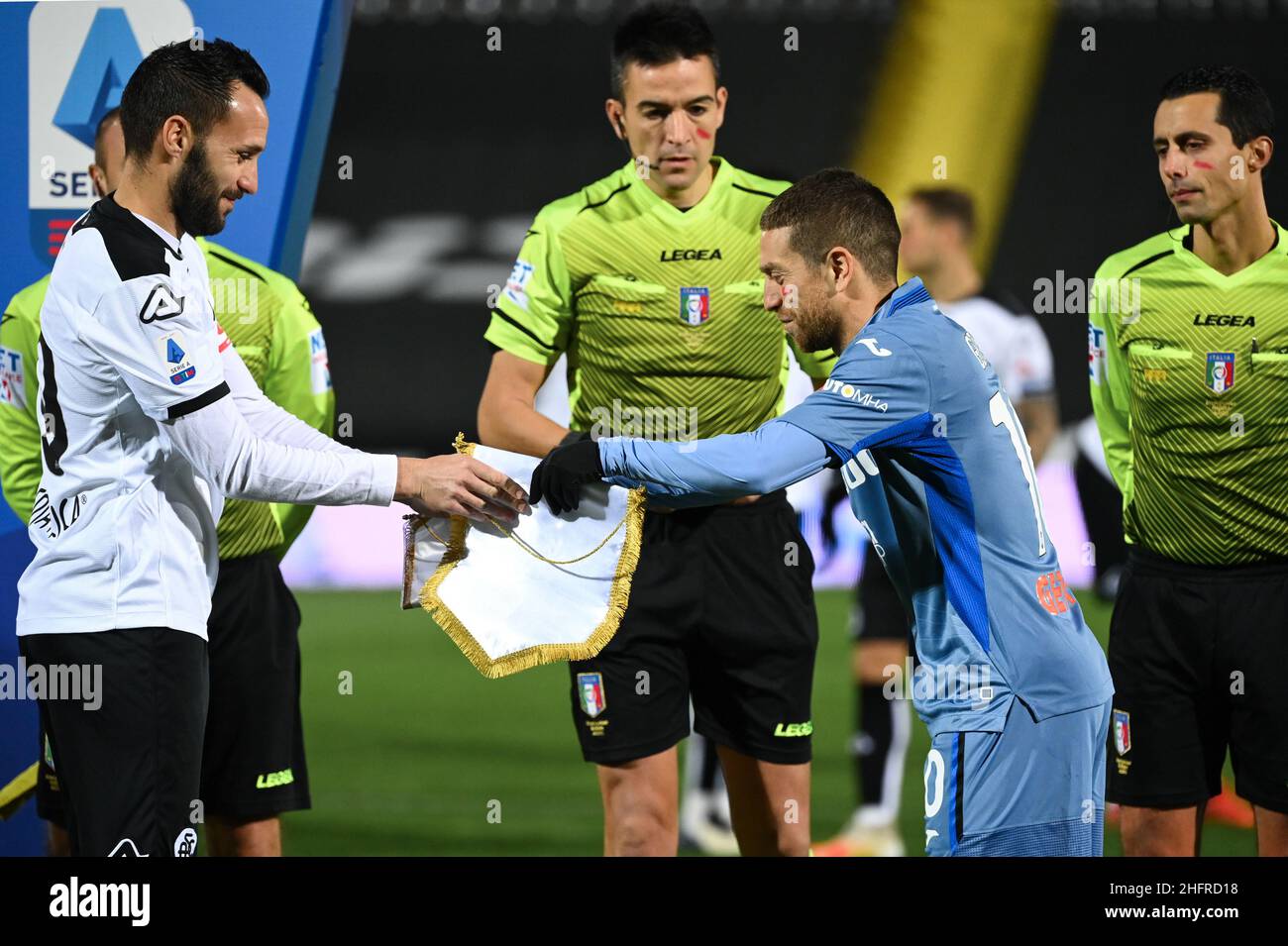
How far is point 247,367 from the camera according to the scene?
4320mm

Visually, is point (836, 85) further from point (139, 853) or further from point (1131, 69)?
point (139, 853)

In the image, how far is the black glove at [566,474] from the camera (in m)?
3.29

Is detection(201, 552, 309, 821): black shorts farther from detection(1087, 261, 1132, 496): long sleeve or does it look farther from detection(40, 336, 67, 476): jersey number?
detection(1087, 261, 1132, 496): long sleeve

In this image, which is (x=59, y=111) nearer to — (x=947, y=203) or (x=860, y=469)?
(x=860, y=469)

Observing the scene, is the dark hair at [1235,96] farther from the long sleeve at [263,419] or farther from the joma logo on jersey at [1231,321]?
the long sleeve at [263,419]

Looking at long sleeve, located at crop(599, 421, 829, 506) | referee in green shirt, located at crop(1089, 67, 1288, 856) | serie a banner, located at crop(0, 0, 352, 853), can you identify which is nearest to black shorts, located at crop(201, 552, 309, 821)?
serie a banner, located at crop(0, 0, 352, 853)

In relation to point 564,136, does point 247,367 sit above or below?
below

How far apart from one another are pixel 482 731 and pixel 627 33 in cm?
399

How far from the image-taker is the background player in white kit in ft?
18.0

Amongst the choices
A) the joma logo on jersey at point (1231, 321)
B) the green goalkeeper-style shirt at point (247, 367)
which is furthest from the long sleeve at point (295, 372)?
the joma logo on jersey at point (1231, 321)

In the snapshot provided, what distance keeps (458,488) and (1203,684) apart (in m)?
2.13

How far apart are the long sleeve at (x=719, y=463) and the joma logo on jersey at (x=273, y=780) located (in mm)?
1667

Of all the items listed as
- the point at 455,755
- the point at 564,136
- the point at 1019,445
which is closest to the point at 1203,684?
the point at 1019,445
